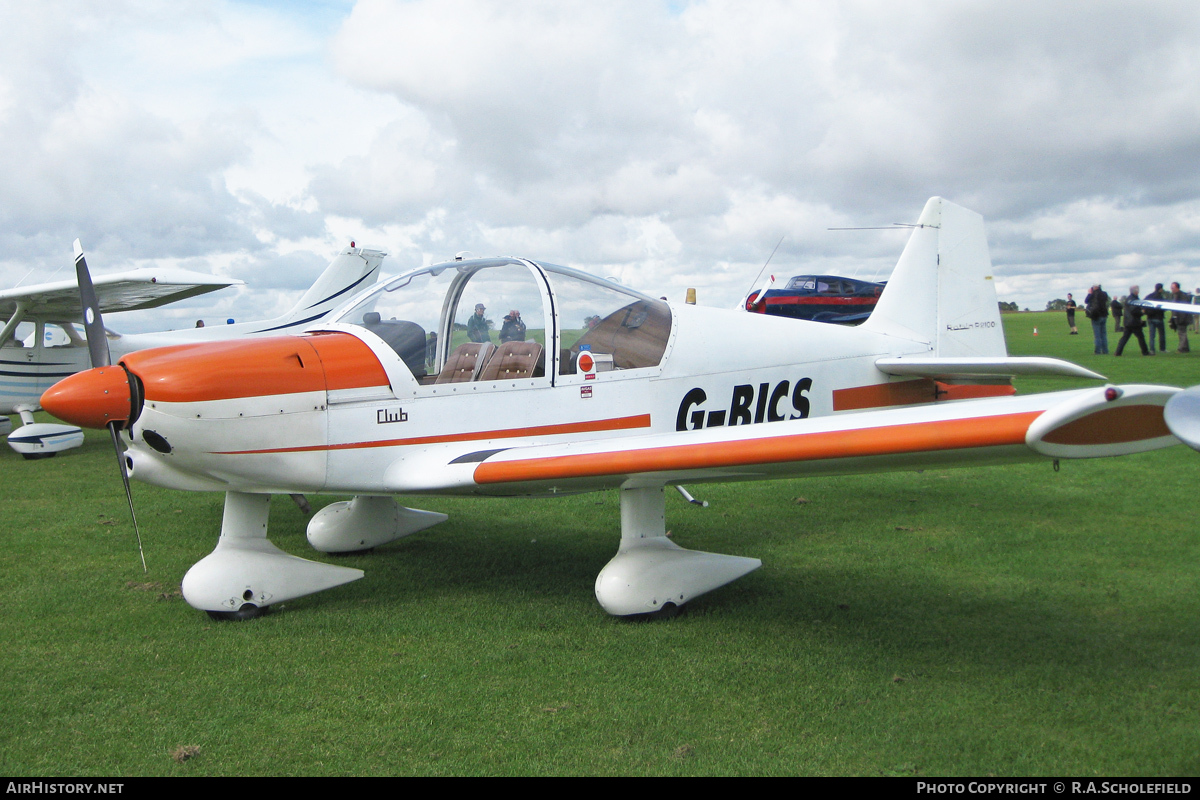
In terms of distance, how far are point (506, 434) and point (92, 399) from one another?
Result: 1.87 metres

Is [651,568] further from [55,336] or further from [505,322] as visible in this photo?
[55,336]

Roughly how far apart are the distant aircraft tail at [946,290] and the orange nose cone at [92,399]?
5.09 meters

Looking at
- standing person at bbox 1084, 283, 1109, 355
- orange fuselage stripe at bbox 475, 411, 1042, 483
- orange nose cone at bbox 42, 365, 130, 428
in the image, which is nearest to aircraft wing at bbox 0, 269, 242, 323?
orange nose cone at bbox 42, 365, 130, 428

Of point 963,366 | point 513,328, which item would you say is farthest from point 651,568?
point 963,366

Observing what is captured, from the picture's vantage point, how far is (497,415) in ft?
13.9

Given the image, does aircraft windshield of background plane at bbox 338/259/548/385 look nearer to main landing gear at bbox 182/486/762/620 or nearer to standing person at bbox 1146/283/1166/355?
main landing gear at bbox 182/486/762/620

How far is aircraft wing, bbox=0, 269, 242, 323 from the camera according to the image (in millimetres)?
10812

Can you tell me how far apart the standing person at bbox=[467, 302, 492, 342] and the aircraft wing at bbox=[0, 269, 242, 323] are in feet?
27.0

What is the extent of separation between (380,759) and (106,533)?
4.35 m

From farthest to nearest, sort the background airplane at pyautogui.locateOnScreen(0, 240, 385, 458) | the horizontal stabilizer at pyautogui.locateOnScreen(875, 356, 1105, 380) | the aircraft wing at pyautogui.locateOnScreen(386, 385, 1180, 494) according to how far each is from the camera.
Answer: the background airplane at pyautogui.locateOnScreen(0, 240, 385, 458) → the horizontal stabilizer at pyautogui.locateOnScreen(875, 356, 1105, 380) → the aircraft wing at pyautogui.locateOnScreen(386, 385, 1180, 494)

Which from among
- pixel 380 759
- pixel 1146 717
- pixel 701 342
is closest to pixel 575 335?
pixel 701 342

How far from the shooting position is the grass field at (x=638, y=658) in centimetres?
266

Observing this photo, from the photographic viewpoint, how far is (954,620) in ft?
12.5

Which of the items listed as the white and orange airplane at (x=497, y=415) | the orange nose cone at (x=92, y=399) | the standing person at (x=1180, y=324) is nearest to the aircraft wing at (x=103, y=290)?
the white and orange airplane at (x=497, y=415)
